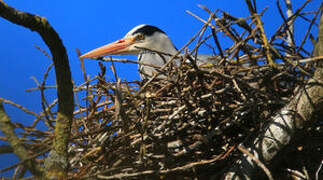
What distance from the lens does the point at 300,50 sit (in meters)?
0.99

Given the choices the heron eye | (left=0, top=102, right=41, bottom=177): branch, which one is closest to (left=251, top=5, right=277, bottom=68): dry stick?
→ (left=0, top=102, right=41, bottom=177): branch

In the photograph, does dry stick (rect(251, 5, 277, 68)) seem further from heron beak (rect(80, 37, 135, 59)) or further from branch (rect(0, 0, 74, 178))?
heron beak (rect(80, 37, 135, 59))

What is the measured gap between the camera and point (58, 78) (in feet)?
1.86

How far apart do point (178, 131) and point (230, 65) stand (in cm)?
21

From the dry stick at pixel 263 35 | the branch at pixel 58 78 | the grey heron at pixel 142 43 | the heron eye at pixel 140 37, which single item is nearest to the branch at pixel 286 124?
the dry stick at pixel 263 35

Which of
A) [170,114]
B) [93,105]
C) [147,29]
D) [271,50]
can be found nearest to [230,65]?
[271,50]

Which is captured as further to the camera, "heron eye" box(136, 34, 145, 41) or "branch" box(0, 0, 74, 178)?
"heron eye" box(136, 34, 145, 41)

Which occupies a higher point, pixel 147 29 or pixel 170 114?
pixel 147 29

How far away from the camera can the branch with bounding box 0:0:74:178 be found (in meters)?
0.51

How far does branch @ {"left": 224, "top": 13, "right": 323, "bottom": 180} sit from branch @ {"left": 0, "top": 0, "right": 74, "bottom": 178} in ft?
1.38

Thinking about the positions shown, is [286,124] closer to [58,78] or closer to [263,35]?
[263,35]

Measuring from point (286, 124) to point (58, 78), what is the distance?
508 mm

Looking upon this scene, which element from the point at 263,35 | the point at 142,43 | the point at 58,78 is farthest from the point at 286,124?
the point at 142,43

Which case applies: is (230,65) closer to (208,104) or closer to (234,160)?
(208,104)
